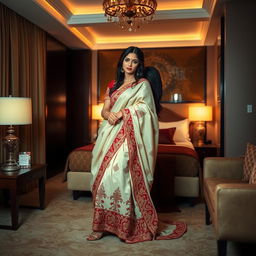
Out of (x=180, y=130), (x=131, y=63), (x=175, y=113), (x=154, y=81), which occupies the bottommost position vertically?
(x=180, y=130)

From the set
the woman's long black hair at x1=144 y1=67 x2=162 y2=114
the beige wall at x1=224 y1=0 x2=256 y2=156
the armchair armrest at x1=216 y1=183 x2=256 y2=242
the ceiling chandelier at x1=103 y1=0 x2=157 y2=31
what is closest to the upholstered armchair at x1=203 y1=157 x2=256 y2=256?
the armchair armrest at x1=216 y1=183 x2=256 y2=242

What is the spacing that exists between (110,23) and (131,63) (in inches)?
91.3

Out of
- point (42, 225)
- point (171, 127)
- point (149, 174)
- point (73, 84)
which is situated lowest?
point (42, 225)

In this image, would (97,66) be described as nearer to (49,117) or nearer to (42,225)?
(49,117)

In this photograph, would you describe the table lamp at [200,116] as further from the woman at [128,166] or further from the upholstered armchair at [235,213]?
the upholstered armchair at [235,213]

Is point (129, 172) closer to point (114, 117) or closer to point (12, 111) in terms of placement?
point (114, 117)

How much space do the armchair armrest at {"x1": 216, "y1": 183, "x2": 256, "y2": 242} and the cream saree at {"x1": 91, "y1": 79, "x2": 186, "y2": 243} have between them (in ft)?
2.13

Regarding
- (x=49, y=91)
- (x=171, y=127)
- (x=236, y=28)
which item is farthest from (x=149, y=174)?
(x=49, y=91)

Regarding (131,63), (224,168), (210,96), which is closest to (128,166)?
(131,63)

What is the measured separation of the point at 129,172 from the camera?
2.34 m

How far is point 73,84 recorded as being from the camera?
234 inches

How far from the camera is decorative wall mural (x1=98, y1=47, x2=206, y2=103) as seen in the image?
5.58m

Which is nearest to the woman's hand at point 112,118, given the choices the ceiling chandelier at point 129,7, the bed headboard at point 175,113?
the ceiling chandelier at point 129,7

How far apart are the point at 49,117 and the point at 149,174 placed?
2.93 metres
